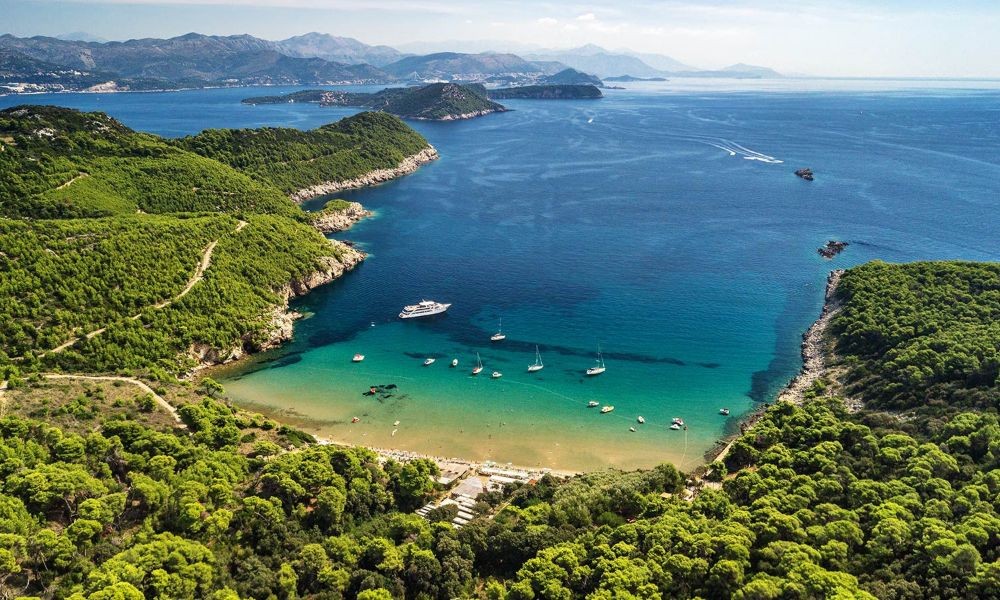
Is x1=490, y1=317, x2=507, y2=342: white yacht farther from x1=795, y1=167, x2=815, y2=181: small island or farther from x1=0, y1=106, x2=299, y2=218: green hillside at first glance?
x1=795, y1=167, x2=815, y2=181: small island

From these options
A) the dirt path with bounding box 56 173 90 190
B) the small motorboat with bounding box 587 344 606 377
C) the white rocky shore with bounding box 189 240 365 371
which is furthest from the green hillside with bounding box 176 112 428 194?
the small motorboat with bounding box 587 344 606 377

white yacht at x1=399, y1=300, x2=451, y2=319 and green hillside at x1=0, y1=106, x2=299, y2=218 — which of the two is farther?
green hillside at x1=0, y1=106, x2=299, y2=218

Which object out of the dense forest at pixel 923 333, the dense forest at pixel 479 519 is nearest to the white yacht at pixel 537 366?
the dense forest at pixel 479 519

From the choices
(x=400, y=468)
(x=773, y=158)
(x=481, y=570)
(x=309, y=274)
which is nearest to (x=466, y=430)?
(x=400, y=468)

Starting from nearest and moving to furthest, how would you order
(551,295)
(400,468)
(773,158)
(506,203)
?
(400,468), (551,295), (506,203), (773,158)

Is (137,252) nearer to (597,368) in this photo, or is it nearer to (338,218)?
(338,218)

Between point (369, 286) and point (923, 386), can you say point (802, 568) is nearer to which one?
point (923, 386)
